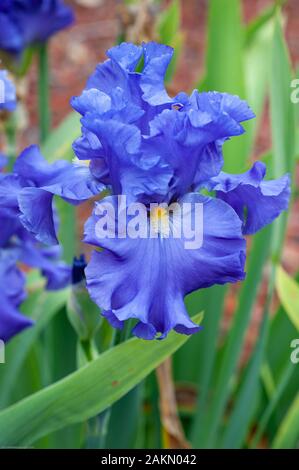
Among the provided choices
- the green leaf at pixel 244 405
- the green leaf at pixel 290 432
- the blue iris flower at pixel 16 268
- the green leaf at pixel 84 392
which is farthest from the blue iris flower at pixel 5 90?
the green leaf at pixel 290 432

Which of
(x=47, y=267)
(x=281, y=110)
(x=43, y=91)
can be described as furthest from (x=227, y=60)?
(x=47, y=267)

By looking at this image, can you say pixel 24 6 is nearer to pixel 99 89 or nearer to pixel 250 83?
pixel 250 83

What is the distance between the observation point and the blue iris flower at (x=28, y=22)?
1207mm

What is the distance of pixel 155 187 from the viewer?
2.06 feet

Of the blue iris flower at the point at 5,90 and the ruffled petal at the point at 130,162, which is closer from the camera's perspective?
the ruffled petal at the point at 130,162

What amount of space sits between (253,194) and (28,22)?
74 centimetres

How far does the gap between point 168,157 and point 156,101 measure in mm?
56

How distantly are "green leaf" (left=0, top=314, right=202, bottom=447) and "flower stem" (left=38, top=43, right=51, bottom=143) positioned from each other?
2.20 ft

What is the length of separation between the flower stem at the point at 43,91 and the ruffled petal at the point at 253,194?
665mm

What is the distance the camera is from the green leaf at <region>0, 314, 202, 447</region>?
2.28 feet

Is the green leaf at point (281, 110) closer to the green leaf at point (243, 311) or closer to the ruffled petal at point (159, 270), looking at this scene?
the green leaf at point (243, 311)

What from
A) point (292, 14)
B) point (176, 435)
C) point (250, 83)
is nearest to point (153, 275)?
point (176, 435)

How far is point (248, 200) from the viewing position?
0.67 meters
